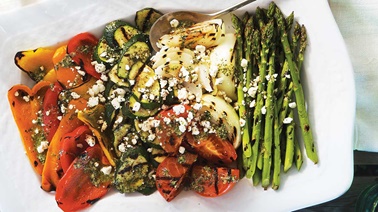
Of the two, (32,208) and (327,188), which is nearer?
(327,188)

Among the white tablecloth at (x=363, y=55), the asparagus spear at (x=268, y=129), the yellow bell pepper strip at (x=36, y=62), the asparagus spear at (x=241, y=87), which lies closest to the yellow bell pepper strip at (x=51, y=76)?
the yellow bell pepper strip at (x=36, y=62)

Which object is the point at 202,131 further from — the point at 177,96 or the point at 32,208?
the point at 32,208

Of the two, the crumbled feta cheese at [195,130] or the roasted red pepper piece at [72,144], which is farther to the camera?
the roasted red pepper piece at [72,144]

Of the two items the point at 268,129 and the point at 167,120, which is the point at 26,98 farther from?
the point at 268,129

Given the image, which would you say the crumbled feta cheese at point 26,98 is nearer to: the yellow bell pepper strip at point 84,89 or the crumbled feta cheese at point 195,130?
the yellow bell pepper strip at point 84,89

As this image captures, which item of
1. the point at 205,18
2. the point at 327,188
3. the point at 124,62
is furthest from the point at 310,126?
the point at 124,62
